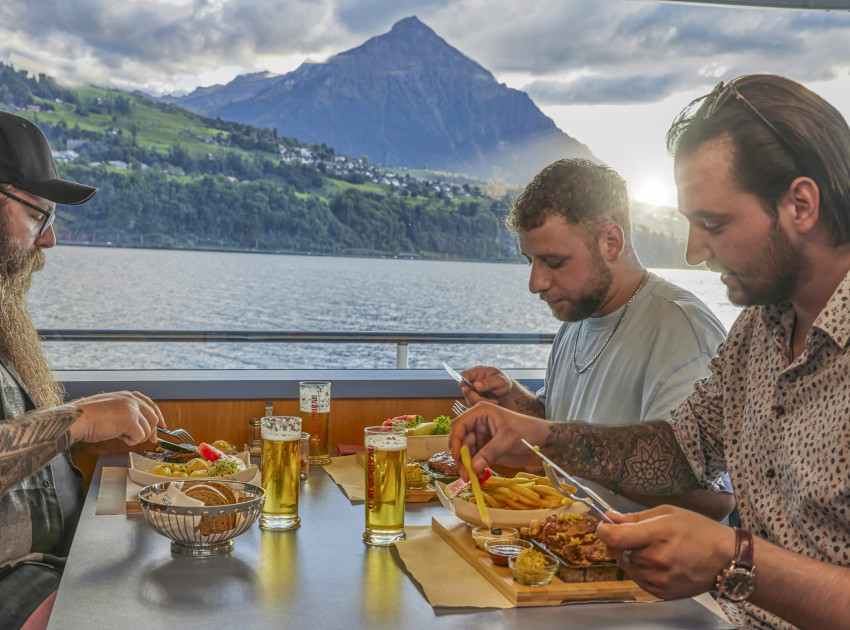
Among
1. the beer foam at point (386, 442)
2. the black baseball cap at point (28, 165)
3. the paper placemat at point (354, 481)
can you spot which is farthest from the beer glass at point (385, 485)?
the black baseball cap at point (28, 165)

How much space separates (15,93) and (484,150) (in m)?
18.6

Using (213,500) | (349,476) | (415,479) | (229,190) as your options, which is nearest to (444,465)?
(415,479)

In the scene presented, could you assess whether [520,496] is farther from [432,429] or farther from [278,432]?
[432,429]

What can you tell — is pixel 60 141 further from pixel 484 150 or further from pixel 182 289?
pixel 182 289

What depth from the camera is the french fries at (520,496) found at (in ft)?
5.07

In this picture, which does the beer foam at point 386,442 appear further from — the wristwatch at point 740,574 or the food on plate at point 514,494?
the wristwatch at point 740,574

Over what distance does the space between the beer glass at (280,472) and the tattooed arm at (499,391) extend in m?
0.79

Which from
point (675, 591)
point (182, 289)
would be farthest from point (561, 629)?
point (182, 289)

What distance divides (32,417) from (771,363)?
1399 mm

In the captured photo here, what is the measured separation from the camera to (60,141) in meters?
17.2

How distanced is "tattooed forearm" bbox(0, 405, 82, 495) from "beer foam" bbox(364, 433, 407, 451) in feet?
2.16

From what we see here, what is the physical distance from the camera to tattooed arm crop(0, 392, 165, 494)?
1.60 meters

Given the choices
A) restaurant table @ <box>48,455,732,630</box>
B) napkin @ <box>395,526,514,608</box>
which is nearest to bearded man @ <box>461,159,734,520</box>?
napkin @ <box>395,526,514,608</box>

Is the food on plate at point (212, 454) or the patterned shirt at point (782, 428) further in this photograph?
the food on plate at point (212, 454)
